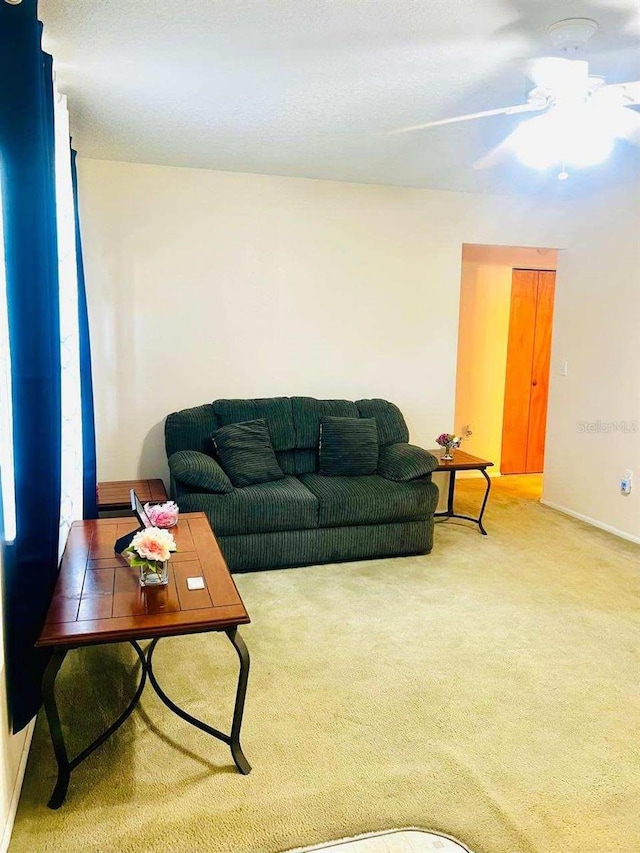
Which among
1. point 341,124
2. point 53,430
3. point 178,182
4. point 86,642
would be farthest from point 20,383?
point 178,182

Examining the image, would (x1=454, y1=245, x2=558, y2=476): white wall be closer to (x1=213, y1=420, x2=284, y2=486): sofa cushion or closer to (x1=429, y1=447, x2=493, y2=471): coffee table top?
(x1=429, y1=447, x2=493, y2=471): coffee table top

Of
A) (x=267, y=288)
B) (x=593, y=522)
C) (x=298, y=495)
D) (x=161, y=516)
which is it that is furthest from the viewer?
(x=593, y=522)

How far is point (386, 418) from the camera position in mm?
4598

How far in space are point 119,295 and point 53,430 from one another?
238 cm

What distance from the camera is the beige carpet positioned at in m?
1.86

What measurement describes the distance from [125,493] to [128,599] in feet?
6.74

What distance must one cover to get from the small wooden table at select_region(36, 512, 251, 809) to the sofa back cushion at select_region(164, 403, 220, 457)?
1.65 m

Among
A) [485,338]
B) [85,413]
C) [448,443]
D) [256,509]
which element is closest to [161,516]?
[256,509]

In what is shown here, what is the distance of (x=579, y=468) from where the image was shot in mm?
4980

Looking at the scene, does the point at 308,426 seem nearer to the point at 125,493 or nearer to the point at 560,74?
the point at 125,493

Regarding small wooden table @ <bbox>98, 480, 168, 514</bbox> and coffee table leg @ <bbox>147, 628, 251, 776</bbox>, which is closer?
coffee table leg @ <bbox>147, 628, 251, 776</bbox>

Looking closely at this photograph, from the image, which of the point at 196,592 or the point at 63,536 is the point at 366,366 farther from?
the point at 196,592

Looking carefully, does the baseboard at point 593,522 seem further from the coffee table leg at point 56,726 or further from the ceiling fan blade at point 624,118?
the coffee table leg at point 56,726

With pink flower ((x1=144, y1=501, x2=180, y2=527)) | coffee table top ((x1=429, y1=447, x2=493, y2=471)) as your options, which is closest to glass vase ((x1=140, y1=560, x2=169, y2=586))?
pink flower ((x1=144, y1=501, x2=180, y2=527))
